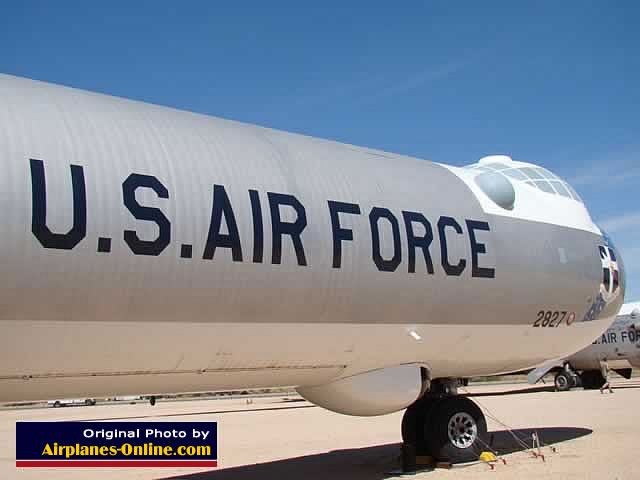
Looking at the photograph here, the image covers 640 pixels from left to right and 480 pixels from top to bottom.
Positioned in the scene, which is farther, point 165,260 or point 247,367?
point 247,367

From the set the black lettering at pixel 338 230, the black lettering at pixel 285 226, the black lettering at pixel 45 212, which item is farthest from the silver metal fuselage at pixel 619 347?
the black lettering at pixel 45 212

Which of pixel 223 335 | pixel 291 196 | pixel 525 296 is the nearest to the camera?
pixel 223 335

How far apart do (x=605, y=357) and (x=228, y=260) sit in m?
31.4

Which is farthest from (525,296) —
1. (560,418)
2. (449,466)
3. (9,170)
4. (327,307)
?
(560,418)

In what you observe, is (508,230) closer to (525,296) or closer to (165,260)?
(525,296)

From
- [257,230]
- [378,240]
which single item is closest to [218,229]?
[257,230]

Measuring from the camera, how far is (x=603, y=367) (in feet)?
116

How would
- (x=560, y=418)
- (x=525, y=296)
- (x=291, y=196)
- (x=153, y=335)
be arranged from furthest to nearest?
(x=560, y=418), (x=525, y=296), (x=291, y=196), (x=153, y=335)

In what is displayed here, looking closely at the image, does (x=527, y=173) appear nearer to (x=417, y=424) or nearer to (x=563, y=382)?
(x=417, y=424)

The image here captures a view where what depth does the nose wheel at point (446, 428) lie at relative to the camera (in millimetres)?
11750

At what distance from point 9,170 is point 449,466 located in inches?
320

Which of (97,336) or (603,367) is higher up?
(97,336)

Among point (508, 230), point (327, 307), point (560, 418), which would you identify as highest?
point (508, 230)

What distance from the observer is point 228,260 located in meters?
7.96
